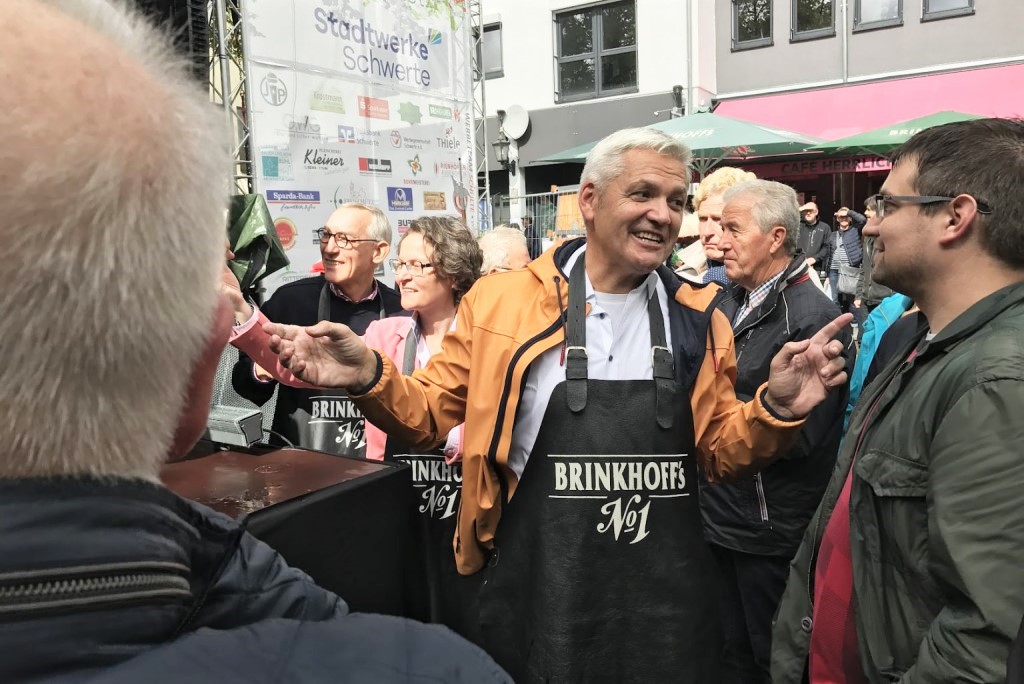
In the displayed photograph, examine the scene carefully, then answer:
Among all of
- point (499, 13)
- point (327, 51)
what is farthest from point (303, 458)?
point (499, 13)

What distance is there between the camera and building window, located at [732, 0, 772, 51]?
15.4 meters

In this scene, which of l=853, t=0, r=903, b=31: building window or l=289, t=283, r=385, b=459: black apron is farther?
l=853, t=0, r=903, b=31: building window

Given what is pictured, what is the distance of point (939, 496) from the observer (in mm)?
1396

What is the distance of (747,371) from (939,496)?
4.58 feet

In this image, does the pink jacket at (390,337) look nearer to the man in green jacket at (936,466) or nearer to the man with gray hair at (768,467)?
the man with gray hair at (768,467)

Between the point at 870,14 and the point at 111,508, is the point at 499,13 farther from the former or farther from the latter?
the point at 111,508

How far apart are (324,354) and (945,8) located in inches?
634

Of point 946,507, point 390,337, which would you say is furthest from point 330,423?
point 946,507

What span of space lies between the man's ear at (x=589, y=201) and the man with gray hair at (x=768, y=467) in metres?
0.94

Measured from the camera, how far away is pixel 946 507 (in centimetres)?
138

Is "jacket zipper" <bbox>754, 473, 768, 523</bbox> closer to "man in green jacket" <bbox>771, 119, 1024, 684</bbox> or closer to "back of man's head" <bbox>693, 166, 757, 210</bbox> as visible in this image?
"man in green jacket" <bbox>771, 119, 1024, 684</bbox>

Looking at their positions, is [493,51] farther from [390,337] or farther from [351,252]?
[390,337]

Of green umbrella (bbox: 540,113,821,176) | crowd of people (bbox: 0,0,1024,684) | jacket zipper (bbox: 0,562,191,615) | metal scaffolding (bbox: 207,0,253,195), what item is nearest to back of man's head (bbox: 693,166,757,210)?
crowd of people (bbox: 0,0,1024,684)

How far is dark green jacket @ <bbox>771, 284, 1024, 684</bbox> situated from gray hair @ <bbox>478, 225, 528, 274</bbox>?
272 centimetres
